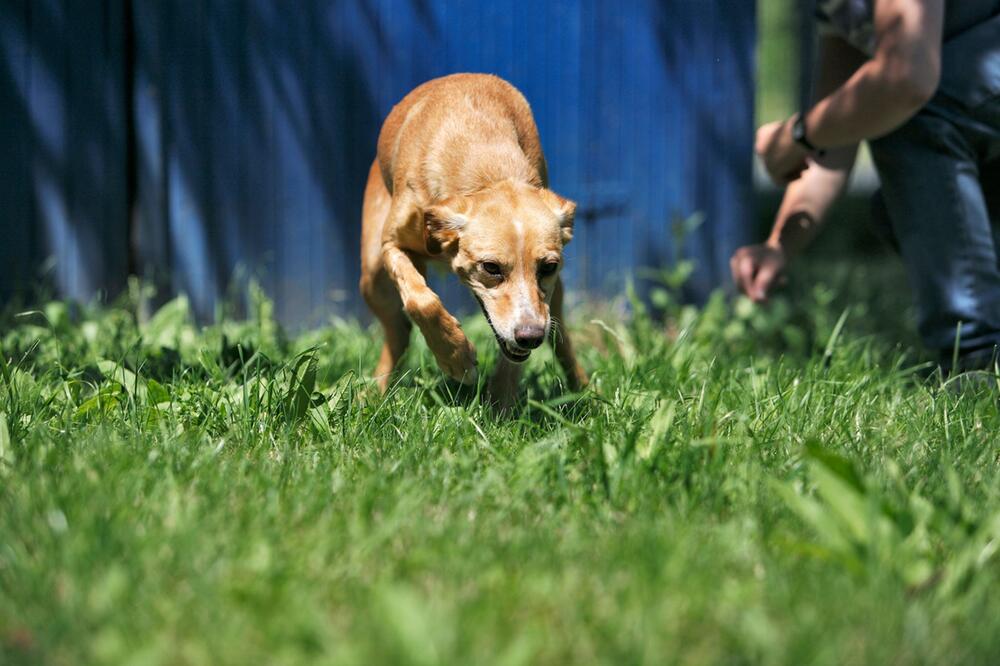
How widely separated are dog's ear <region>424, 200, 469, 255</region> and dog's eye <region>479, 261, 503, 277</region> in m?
0.15

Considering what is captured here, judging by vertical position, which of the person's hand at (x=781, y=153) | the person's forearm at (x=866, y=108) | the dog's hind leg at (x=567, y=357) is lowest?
the dog's hind leg at (x=567, y=357)

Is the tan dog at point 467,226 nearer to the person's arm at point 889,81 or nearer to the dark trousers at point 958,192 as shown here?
the person's arm at point 889,81

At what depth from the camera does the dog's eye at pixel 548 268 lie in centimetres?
319

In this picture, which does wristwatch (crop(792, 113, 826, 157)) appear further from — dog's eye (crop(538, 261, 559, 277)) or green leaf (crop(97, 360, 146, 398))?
green leaf (crop(97, 360, 146, 398))

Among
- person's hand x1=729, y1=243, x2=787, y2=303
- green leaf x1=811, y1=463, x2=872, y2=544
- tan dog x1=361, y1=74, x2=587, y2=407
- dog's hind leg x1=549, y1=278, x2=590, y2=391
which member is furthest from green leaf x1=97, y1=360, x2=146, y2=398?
person's hand x1=729, y1=243, x2=787, y2=303

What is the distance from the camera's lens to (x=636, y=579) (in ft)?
5.97

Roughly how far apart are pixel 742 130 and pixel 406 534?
411cm

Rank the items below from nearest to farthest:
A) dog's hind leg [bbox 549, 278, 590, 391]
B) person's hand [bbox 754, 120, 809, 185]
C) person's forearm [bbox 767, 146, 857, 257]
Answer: dog's hind leg [bbox 549, 278, 590, 391] < person's hand [bbox 754, 120, 809, 185] < person's forearm [bbox 767, 146, 857, 257]

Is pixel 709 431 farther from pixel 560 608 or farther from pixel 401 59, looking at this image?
pixel 401 59

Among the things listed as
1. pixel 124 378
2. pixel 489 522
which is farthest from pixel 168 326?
pixel 489 522

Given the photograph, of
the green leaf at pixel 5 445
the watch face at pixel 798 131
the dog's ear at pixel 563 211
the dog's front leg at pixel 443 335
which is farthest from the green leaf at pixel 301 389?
the watch face at pixel 798 131

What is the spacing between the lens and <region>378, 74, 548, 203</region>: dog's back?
3432 mm

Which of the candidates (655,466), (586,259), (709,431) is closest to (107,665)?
(655,466)

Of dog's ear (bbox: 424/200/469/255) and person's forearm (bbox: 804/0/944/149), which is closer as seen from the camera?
dog's ear (bbox: 424/200/469/255)
